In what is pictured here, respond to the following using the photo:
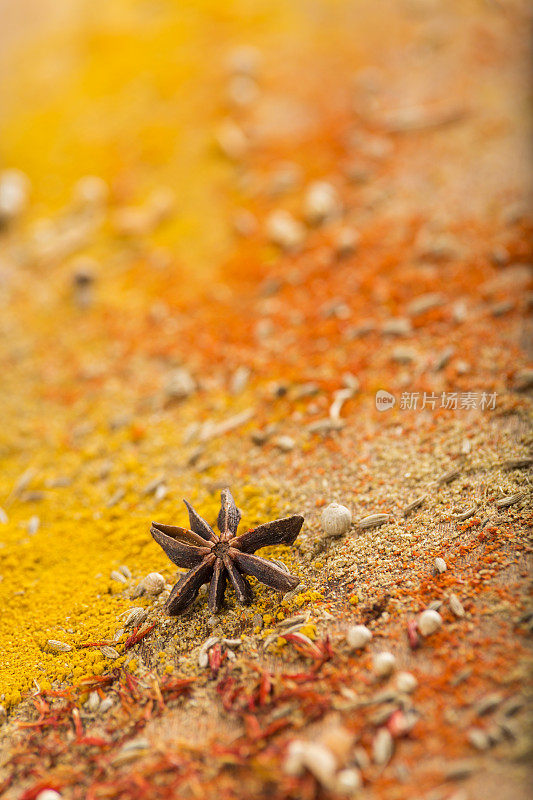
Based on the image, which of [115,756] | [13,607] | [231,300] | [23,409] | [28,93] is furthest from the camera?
[28,93]

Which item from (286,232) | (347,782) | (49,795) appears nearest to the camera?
(347,782)

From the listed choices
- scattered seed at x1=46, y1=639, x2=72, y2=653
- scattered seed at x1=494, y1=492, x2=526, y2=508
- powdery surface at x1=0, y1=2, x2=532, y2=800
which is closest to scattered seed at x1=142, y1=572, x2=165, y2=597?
powdery surface at x1=0, y1=2, x2=532, y2=800

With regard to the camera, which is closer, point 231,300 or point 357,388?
point 357,388

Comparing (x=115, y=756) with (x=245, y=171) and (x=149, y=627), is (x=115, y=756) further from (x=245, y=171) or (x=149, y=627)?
(x=245, y=171)

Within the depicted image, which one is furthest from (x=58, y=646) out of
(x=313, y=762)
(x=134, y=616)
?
A: (x=313, y=762)

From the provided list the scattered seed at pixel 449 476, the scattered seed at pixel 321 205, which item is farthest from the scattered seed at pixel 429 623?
the scattered seed at pixel 321 205

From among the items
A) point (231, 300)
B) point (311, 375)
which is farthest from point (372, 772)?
point (231, 300)

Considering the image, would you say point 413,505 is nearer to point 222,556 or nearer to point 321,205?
point 222,556
